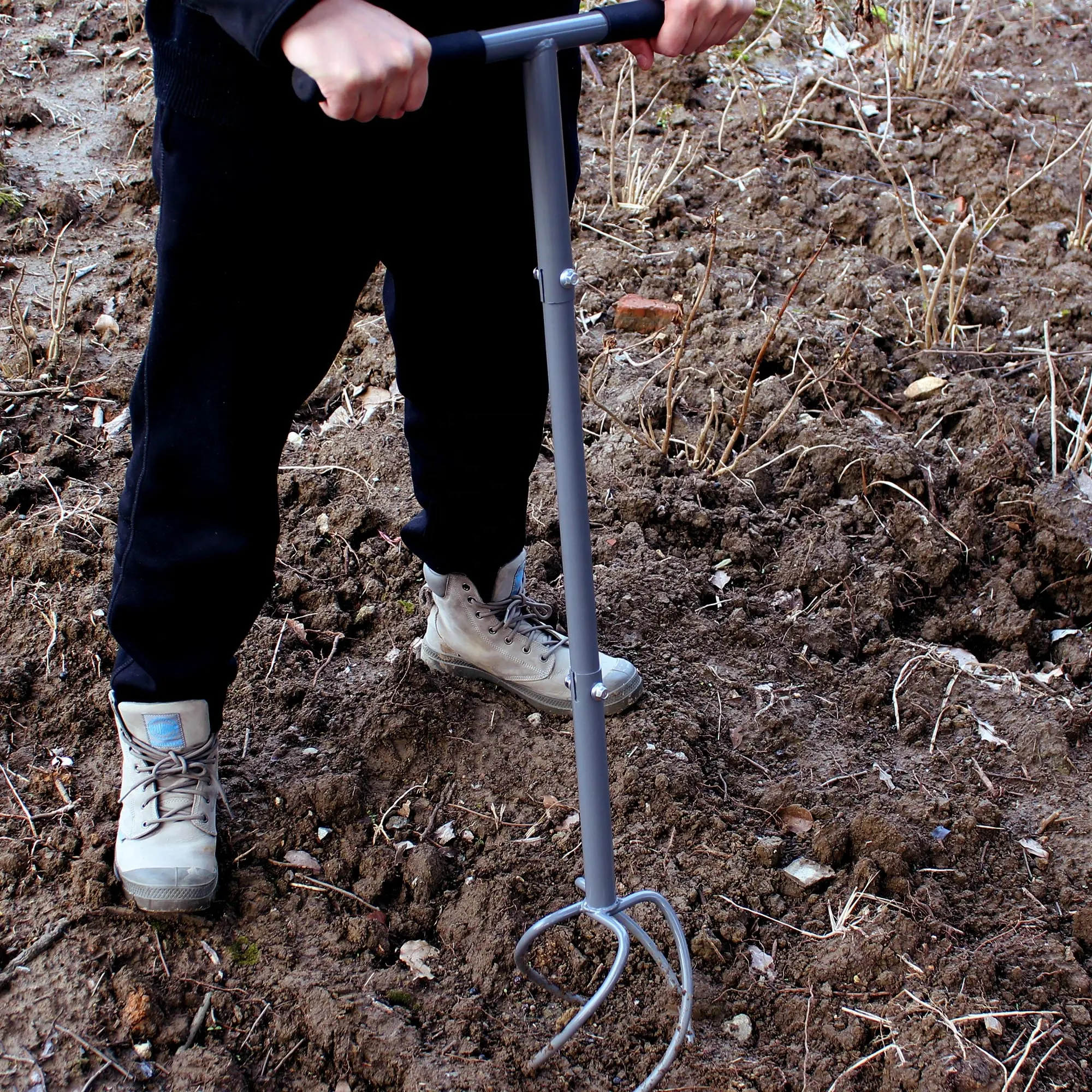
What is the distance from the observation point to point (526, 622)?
221cm

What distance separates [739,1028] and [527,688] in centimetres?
78

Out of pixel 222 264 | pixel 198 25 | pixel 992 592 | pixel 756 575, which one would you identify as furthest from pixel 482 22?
pixel 992 592

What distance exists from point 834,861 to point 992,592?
0.95 meters

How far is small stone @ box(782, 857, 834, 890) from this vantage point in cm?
189

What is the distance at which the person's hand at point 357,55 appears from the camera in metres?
1.08

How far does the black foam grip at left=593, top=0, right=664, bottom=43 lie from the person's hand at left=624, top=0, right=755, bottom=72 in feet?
0.04

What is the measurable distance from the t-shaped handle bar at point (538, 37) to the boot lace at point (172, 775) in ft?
3.67

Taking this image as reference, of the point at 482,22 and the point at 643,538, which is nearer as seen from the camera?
the point at 482,22

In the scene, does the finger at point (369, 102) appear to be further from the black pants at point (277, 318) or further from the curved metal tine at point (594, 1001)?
the curved metal tine at point (594, 1001)

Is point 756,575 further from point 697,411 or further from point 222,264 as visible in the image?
point 222,264

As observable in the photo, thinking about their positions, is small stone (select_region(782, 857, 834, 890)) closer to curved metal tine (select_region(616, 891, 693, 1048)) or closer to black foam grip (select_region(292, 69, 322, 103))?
curved metal tine (select_region(616, 891, 693, 1048))

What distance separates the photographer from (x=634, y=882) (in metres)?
1.86

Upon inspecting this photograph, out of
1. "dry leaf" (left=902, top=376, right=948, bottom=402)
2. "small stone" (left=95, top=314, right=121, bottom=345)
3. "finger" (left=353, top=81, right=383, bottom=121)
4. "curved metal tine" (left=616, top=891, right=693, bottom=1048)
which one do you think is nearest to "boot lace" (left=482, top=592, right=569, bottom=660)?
"curved metal tine" (left=616, top=891, right=693, bottom=1048)

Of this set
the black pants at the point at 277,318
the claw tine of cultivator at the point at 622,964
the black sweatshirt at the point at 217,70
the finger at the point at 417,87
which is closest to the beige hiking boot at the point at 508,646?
the black pants at the point at 277,318
